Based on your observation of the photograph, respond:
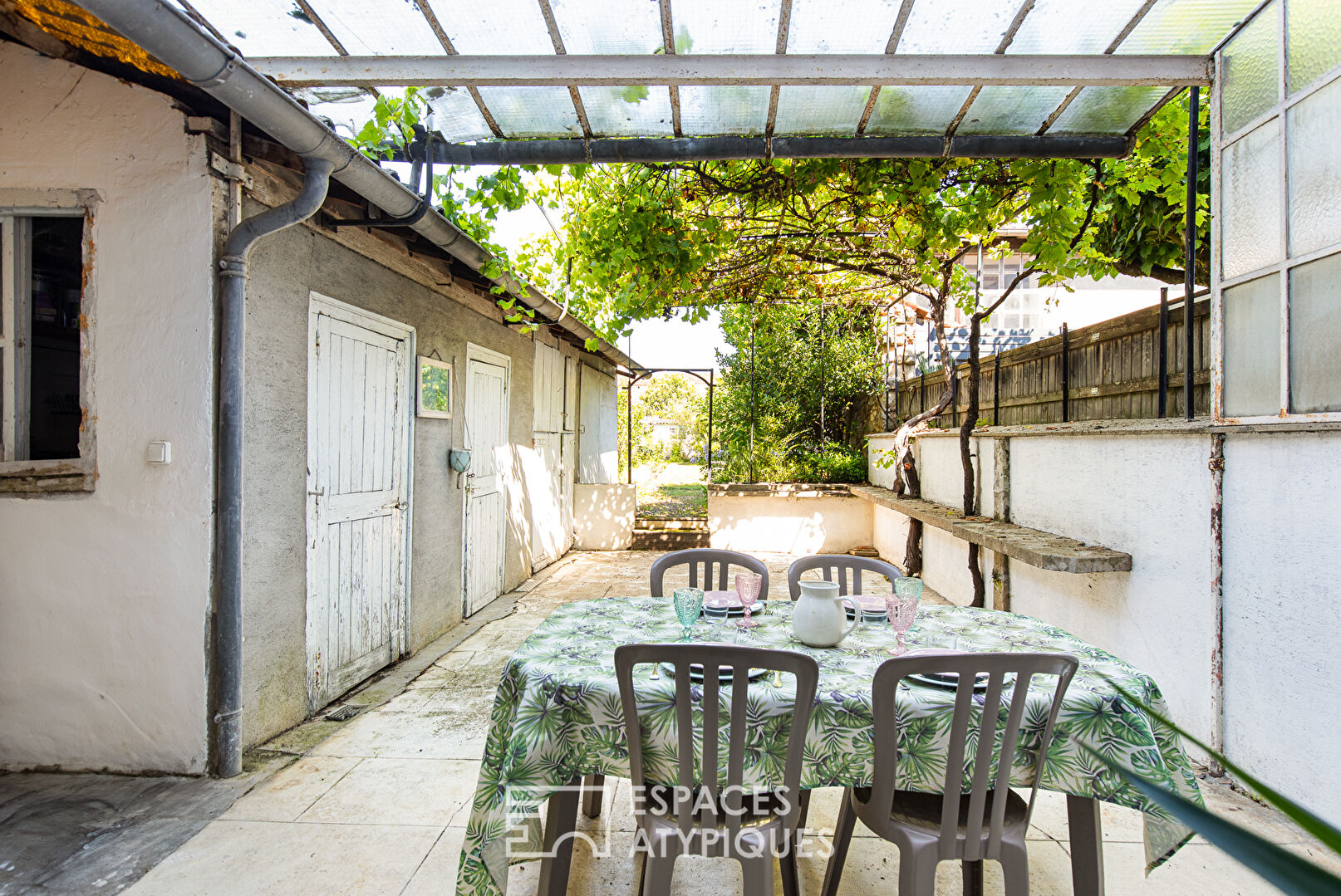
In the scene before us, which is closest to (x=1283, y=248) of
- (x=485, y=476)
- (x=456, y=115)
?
(x=456, y=115)

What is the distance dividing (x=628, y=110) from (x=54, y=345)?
8.90ft

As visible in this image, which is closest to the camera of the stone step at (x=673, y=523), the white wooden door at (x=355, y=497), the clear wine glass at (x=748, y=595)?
the clear wine glass at (x=748, y=595)

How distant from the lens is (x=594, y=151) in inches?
132

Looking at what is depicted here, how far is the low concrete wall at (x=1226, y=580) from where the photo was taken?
2.41 meters

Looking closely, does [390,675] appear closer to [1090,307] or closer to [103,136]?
[103,136]

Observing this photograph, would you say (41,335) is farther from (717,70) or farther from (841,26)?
(841,26)

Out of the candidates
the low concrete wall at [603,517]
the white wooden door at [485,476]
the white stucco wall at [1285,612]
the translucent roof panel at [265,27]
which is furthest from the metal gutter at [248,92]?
the low concrete wall at [603,517]

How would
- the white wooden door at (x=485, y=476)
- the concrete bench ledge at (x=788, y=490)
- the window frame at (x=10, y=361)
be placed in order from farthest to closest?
the concrete bench ledge at (x=788, y=490) < the white wooden door at (x=485, y=476) < the window frame at (x=10, y=361)

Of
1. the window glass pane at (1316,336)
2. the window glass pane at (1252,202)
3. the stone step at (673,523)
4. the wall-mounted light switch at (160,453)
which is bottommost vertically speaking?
the stone step at (673,523)

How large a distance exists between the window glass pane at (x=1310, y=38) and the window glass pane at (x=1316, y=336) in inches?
26.6

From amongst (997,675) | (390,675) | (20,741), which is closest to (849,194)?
(997,675)

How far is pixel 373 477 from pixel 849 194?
11.4 feet

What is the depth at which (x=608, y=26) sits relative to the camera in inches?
101

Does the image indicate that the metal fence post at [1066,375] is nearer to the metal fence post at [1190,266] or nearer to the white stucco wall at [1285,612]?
the metal fence post at [1190,266]
